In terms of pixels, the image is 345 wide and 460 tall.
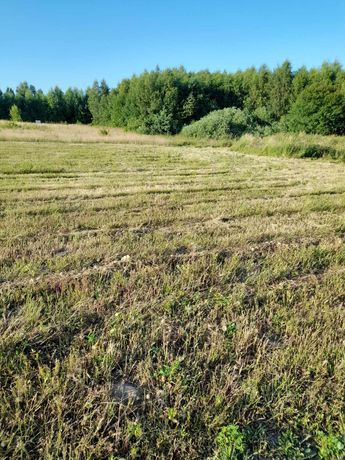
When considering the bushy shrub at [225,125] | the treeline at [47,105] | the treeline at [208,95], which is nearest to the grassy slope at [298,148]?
the bushy shrub at [225,125]

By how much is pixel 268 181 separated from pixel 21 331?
27.8ft

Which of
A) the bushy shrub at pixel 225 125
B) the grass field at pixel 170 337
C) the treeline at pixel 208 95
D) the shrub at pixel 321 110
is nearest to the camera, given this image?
the grass field at pixel 170 337

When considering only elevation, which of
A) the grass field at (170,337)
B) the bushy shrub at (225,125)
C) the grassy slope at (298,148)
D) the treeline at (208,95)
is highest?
the treeline at (208,95)

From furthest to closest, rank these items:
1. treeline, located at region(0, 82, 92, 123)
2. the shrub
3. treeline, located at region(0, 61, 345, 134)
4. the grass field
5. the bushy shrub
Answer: treeline, located at region(0, 82, 92, 123) < treeline, located at region(0, 61, 345, 134) < the bushy shrub < the shrub < the grass field

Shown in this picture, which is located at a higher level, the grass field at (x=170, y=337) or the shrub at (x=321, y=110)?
the shrub at (x=321, y=110)

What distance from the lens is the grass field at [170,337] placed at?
1.89m

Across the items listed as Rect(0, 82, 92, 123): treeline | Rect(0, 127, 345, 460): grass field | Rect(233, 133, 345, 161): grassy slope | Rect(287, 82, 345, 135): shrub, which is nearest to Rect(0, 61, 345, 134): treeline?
Rect(287, 82, 345, 135): shrub

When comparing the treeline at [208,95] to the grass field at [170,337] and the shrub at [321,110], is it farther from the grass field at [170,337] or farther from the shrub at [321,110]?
the grass field at [170,337]

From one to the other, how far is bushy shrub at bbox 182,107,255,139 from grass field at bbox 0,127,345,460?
29367 mm

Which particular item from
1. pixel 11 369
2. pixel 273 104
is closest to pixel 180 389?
pixel 11 369

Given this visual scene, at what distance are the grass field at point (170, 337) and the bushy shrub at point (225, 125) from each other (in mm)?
29367

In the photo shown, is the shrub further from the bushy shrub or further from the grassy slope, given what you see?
the grassy slope

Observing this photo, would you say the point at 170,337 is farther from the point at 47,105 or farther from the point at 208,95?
the point at 47,105

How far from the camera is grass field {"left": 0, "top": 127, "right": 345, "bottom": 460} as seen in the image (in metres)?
1.89
